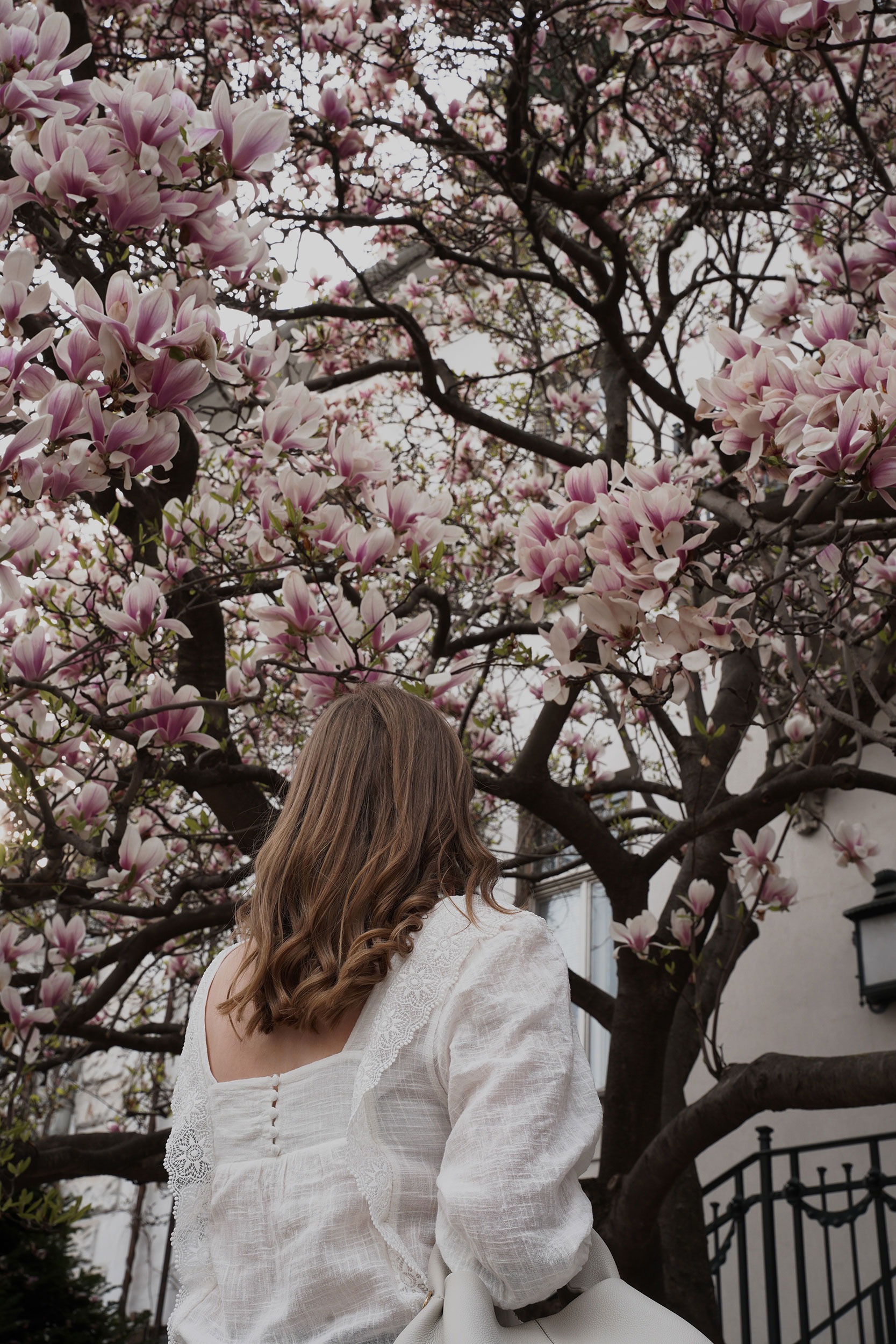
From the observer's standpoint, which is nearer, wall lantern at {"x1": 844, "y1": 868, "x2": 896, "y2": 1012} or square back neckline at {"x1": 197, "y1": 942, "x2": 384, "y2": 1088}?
square back neckline at {"x1": 197, "y1": 942, "x2": 384, "y2": 1088}

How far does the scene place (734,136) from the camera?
648 cm

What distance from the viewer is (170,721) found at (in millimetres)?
2658

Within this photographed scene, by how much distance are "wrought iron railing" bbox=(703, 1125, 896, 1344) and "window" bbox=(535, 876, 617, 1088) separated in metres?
1.28

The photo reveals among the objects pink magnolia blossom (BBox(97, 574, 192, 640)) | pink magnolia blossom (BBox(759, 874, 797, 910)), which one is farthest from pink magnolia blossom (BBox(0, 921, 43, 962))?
pink magnolia blossom (BBox(759, 874, 797, 910))

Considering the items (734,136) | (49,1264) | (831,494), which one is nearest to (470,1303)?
(831,494)

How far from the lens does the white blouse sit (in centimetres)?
119

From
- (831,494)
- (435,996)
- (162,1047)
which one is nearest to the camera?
(435,996)

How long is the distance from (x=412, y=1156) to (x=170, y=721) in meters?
1.53

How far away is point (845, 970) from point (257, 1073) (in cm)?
458

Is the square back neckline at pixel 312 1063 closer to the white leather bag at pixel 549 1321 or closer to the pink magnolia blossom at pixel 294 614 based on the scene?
the white leather bag at pixel 549 1321

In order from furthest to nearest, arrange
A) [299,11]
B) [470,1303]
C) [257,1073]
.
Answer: [299,11] → [257,1073] → [470,1303]

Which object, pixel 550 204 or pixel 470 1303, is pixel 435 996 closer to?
pixel 470 1303

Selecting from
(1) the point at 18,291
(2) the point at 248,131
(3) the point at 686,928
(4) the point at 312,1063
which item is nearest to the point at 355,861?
(4) the point at 312,1063

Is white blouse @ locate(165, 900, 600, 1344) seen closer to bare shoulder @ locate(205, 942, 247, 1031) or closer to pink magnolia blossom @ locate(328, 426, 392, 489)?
bare shoulder @ locate(205, 942, 247, 1031)
